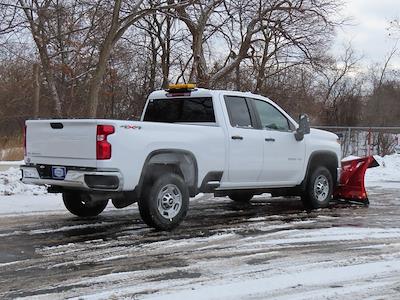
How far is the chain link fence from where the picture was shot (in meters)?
21.3

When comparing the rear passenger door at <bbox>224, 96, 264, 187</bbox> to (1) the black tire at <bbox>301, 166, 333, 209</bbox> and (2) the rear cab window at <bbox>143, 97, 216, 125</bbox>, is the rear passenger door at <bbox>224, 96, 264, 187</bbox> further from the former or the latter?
(1) the black tire at <bbox>301, 166, 333, 209</bbox>

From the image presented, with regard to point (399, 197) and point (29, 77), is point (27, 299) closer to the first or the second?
point (399, 197)

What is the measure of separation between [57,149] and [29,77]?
25777mm

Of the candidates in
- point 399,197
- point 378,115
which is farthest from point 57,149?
point 378,115

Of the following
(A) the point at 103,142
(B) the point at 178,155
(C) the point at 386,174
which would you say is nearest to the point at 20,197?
(B) the point at 178,155

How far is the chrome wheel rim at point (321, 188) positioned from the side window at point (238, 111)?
2.10m

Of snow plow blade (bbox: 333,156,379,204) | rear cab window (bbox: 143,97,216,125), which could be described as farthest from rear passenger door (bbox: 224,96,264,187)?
snow plow blade (bbox: 333,156,379,204)

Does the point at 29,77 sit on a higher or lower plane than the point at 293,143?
higher

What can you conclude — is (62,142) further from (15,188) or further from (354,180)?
(354,180)

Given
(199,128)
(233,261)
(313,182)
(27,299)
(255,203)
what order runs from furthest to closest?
(255,203) < (313,182) < (199,128) < (233,261) < (27,299)

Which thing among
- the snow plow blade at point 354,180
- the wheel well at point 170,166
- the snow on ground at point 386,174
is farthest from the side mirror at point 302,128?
the snow on ground at point 386,174

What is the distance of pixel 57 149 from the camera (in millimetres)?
7324

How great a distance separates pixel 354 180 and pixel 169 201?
4.93 m

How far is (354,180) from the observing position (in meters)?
11.0
